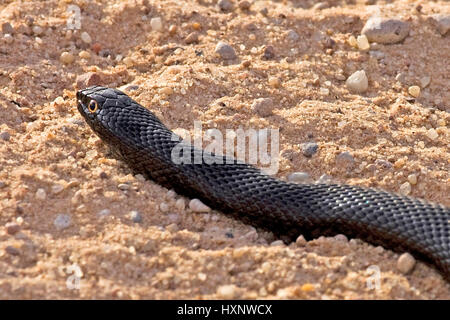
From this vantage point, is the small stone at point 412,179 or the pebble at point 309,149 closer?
the small stone at point 412,179

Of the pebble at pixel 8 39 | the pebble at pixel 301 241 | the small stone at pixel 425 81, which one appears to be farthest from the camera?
the pebble at pixel 8 39

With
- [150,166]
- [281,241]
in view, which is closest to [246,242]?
[281,241]

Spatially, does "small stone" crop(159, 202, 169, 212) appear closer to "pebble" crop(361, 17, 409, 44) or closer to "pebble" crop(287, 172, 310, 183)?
"pebble" crop(287, 172, 310, 183)

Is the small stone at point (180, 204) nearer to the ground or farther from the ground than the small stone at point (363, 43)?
nearer to the ground

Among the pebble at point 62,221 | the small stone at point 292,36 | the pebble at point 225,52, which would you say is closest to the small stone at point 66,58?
the pebble at point 225,52

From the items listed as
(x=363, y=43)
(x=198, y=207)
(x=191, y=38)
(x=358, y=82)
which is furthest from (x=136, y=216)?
(x=363, y=43)

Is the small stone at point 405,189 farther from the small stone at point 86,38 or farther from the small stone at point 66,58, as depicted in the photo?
the small stone at point 86,38

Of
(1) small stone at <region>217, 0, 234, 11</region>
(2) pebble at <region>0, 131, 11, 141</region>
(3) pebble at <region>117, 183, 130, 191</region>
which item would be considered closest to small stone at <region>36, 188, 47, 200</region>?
(3) pebble at <region>117, 183, 130, 191</region>
